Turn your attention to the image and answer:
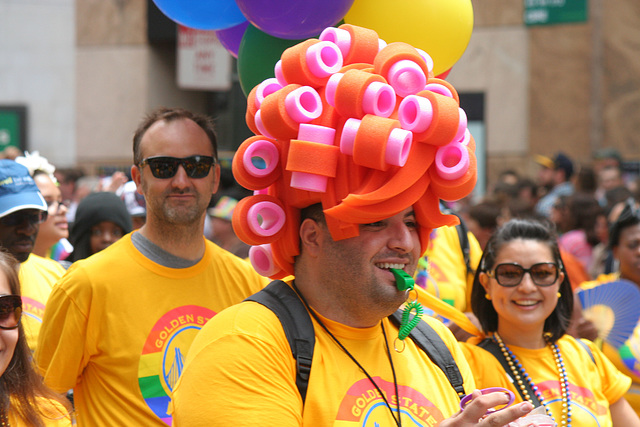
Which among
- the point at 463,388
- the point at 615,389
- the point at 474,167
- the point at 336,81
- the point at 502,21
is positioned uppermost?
the point at 502,21

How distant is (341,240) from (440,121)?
484 mm

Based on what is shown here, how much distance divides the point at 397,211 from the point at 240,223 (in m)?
0.55

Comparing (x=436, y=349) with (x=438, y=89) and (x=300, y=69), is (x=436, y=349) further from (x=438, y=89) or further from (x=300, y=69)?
(x=300, y=69)

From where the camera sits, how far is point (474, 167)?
263 cm

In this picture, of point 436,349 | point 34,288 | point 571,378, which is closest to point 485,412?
point 436,349

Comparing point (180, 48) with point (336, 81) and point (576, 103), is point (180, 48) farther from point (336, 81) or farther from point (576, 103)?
point (336, 81)

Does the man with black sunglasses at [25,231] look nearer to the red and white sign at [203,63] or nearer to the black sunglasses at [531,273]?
the black sunglasses at [531,273]

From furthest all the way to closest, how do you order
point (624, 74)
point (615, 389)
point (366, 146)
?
1. point (624, 74)
2. point (615, 389)
3. point (366, 146)

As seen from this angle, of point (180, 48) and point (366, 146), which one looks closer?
point (366, 146)

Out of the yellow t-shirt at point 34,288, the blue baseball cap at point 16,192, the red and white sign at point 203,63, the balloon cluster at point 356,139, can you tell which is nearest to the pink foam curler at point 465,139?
the balloon cluster at point 356,139

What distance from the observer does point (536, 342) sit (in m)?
3.73

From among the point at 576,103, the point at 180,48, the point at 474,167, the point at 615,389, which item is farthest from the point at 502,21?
the point at 474,167

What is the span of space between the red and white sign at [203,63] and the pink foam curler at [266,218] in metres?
6.91

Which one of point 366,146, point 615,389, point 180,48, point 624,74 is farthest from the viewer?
point 624,74
